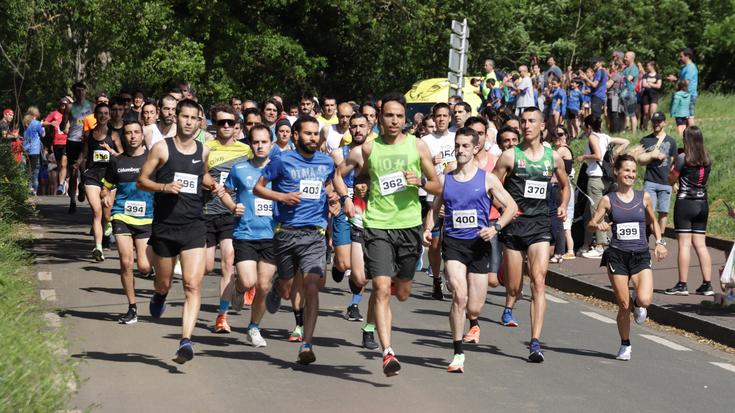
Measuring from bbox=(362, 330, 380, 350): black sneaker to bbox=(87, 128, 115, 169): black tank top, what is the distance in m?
5.55

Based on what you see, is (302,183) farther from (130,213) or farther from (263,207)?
(130,213)

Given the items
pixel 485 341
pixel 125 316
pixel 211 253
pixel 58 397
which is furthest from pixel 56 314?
pixel 58 397

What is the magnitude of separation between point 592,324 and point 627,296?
7.43 feet

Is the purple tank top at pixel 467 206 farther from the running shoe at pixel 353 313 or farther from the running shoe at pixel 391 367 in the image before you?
the running shoe at pixel 353 313

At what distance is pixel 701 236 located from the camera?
1476cm

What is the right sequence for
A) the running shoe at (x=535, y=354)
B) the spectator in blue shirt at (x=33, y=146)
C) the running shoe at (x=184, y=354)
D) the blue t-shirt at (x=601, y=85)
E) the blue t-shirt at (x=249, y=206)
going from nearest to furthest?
the running shoe at (x=184, y=354) → the running shoe at (x=535, y=354) → the blue t-shirt at (x=249, y=206) → the blue t-shirt at (x=601, y=85) → the spectator in blue shirt at (x=33, y=146)

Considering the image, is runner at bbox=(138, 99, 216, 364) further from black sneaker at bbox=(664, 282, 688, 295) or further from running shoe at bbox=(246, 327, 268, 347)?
black sneaker at bbox=(664, 282, 688, 295)

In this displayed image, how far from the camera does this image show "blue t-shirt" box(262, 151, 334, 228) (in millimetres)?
10062

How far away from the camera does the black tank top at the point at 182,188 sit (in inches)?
399

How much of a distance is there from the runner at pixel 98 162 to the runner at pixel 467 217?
19.7 feet

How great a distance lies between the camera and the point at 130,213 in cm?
1233

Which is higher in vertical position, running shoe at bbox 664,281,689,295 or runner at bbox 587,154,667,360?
runner at bbox 587,154,667,360

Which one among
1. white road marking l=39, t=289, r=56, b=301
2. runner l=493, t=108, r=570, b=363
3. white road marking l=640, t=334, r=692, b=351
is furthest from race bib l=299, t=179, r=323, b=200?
white road marking l=39, t=289, r=56, b=301

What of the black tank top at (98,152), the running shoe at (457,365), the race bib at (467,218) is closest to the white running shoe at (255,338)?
the running shoe at (457,365)
